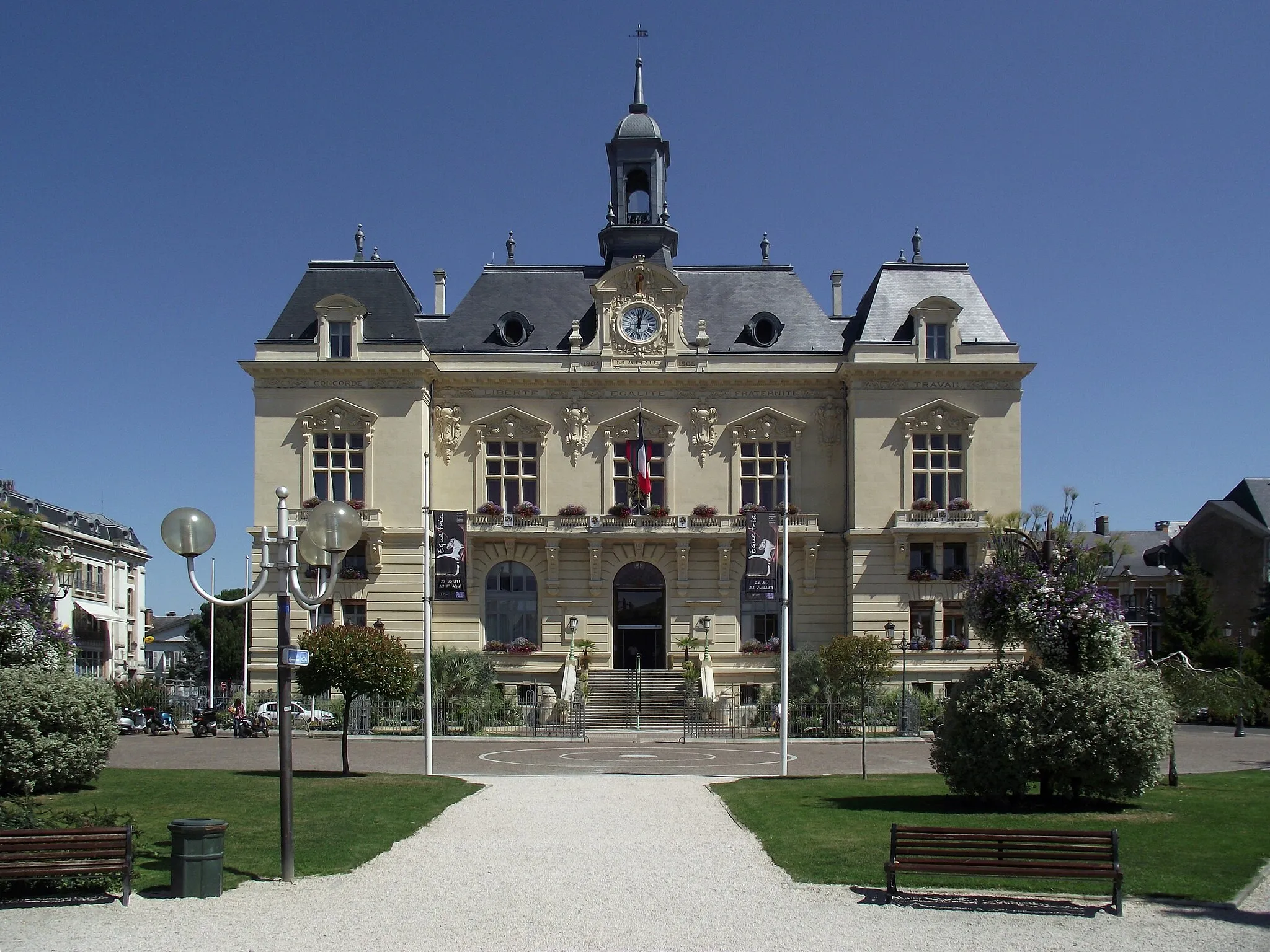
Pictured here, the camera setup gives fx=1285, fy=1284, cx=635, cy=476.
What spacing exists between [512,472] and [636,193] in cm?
1386

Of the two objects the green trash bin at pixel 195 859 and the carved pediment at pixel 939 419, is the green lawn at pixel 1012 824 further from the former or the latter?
the carved pediment at pixel 939 419

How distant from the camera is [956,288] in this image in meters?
54.7

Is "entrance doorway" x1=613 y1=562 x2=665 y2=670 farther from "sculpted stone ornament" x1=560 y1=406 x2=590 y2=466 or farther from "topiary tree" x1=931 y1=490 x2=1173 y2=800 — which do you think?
"topiary tree" x1=931 y1=490 x2=1173 y2=800

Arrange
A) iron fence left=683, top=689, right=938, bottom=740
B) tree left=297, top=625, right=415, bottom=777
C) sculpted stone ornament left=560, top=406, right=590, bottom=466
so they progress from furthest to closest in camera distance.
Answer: sculpted stone ornament left=560, top=406, right=590, bottom=466 < iron fence left=683, top=689, right=938, bottom=740 < tree left=297, top=625, right=415, bottom=777

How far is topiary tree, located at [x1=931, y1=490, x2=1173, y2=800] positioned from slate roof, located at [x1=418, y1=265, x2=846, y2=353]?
103ft

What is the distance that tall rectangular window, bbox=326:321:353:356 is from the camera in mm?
51469

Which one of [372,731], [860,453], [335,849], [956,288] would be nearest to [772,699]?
[860,453]

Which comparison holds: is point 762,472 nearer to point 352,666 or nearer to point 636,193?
point 636,193

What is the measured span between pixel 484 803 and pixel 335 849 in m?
6.11

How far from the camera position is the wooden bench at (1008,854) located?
45.9 ft

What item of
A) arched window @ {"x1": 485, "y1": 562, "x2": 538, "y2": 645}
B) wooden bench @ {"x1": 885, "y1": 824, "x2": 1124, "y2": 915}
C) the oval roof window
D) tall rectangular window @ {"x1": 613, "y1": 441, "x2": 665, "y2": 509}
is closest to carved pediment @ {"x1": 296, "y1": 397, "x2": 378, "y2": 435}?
the oval roof window

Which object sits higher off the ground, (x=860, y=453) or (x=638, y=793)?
(x=860, y=453)

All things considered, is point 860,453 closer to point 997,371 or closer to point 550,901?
point 997,371

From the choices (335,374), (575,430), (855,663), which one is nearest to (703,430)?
(575,430)
